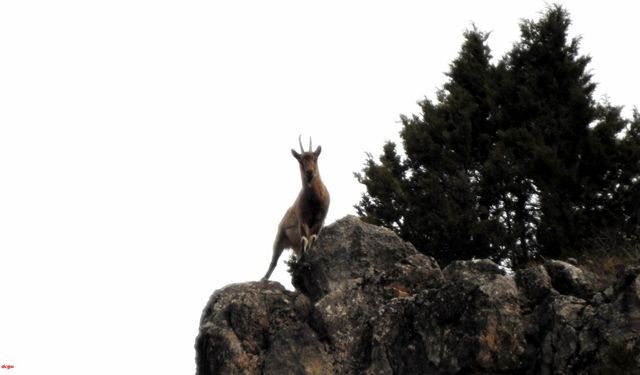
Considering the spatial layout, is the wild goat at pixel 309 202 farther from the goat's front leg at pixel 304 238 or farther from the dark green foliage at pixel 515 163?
the dark green foliage at pixel 515 163

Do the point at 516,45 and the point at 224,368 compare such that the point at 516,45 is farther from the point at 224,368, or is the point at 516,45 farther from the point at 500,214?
the point at 224,368

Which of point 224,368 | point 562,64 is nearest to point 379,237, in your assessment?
point 224,368

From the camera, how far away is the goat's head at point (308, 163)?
69.8ft

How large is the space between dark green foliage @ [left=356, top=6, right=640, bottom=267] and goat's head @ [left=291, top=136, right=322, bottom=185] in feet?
16.5

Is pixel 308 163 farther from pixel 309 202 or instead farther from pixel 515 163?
pixel 515 163

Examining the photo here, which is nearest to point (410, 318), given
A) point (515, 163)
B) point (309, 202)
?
point (309, 202)

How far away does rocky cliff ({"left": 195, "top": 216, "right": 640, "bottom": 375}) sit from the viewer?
14.7m

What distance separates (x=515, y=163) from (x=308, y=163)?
22.3 feet

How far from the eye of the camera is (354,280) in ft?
60.0

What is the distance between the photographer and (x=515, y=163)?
26406mm

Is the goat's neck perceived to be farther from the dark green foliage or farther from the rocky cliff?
the dark green foliage

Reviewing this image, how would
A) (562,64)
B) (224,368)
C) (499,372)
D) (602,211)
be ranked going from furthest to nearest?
(562,64)
(602,211)
(224,368)
(499,372)

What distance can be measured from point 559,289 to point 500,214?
10.6 m

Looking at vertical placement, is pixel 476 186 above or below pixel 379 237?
above
